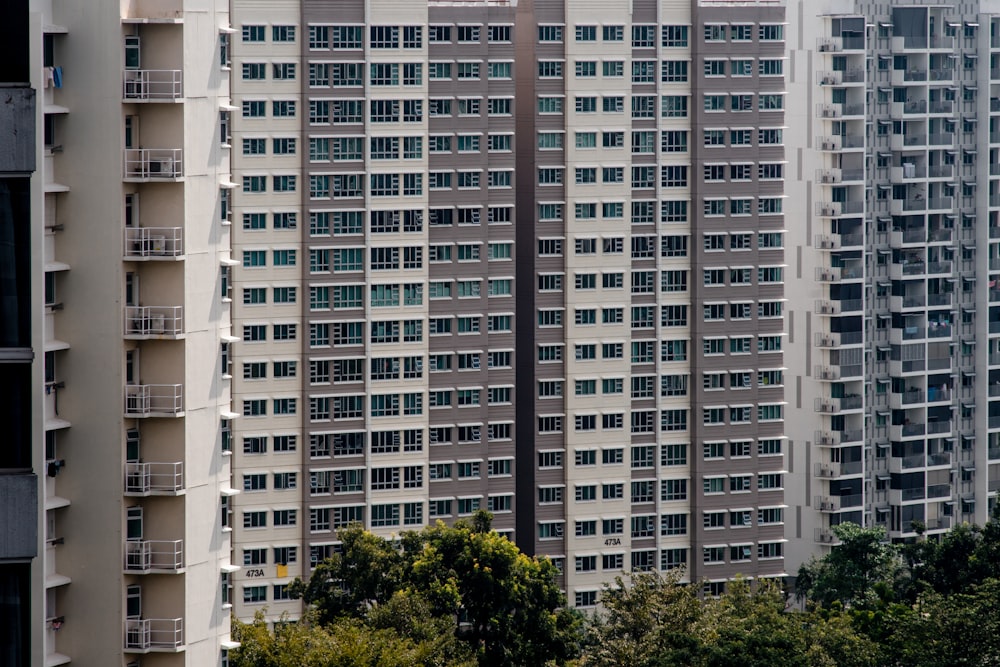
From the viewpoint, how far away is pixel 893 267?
422 ft

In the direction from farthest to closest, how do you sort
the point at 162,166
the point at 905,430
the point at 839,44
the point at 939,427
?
the point at 939,427 → the point at 905,430 → the point at 839,44 → the point at 162,166

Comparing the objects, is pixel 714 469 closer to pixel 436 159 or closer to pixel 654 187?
pixel 654 187

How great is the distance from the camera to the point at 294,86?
107 m

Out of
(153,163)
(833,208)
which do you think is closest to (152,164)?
(153,163)

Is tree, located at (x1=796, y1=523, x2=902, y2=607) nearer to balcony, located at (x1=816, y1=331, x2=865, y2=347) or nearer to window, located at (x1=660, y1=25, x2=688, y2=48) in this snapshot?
balcony, located at (x1=816, y1=331, x2=865, y2=347)

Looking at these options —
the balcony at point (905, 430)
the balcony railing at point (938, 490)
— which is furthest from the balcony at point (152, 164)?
the balcony railing at point (938, 490)

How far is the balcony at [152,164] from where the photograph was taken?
180 feet

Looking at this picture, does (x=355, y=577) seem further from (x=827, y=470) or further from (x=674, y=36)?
(x=827, y=470)

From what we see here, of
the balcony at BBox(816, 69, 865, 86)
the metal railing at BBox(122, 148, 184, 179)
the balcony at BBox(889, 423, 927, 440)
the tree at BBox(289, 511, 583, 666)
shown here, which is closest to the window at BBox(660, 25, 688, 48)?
the balcony at BBox(816, 69, 865, 86)

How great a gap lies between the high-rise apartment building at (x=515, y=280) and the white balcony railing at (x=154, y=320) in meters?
49.9

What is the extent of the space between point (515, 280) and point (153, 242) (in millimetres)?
59951

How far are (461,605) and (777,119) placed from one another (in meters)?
42.0

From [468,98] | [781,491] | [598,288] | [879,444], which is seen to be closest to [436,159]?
[468,98]

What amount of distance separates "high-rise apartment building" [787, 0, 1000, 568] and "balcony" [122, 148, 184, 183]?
247 feet
